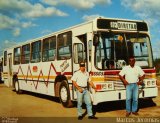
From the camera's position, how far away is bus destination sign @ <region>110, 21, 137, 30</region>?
11.9 metres

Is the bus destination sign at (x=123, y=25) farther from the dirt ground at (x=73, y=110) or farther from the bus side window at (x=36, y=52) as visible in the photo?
the bus side window at (x=36, y=52)

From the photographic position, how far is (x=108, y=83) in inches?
445

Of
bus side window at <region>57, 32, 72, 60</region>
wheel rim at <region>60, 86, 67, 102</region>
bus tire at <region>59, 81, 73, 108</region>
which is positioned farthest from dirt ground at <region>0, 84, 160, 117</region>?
bus side window at <region>57, 32, 72, 60</region>

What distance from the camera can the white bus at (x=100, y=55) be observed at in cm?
1131

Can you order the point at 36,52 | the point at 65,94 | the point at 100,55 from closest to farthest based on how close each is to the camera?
the point at 100,55, the point at 65,94, the point at 36,52

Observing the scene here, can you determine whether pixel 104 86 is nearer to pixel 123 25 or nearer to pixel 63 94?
pixel 123 25

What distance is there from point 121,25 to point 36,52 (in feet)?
20.3

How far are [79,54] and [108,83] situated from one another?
6.08 feet

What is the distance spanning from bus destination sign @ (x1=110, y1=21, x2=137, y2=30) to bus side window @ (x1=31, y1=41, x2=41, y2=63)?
221 inches

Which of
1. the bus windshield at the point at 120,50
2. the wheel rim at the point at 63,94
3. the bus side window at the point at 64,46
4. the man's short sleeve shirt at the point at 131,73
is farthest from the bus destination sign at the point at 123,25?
the wheel rim at the point at 63,94

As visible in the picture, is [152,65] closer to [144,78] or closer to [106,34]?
[144,78]

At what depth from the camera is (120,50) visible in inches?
464

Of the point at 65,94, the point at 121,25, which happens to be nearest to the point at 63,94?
the point at 65,94

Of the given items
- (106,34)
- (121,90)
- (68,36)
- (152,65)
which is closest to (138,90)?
(121,90)
